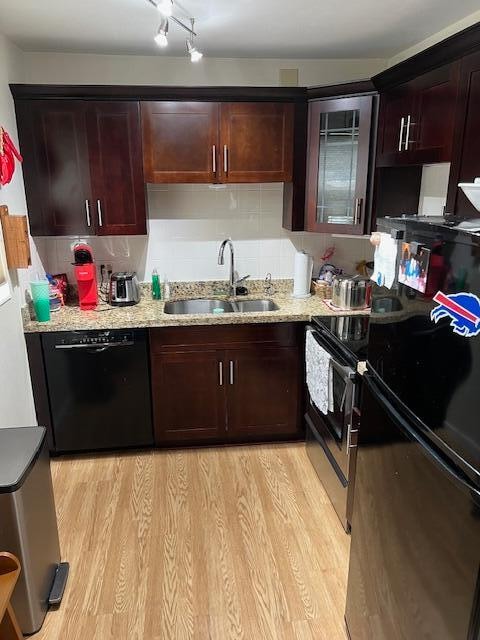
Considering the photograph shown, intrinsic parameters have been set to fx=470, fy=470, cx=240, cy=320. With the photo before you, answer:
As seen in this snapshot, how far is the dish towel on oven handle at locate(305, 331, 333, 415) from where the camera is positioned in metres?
2.40

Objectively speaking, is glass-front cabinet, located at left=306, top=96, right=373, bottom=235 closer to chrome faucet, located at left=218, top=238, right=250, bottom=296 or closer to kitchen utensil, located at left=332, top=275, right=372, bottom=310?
kitchen utensil, located at left=332, top=275, right=372, bottom=310

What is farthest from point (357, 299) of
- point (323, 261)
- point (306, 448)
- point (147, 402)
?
point (147, 402)

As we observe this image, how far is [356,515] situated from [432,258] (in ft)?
3.31

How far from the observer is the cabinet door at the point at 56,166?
2752 mm

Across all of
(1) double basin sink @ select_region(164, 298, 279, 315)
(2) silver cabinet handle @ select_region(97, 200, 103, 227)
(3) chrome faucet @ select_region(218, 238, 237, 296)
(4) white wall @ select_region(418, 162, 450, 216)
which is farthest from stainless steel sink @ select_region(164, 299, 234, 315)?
(4) white wall @ select_region(418, 162, 450, 216)

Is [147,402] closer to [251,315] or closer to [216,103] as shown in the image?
[251,315]

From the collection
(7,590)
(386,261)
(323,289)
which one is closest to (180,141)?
(323,289)

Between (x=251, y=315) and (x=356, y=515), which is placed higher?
(x=251, y=315)

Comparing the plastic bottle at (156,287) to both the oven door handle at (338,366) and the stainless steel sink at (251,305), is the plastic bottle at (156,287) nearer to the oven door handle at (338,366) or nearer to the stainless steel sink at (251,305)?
Result: the stainless steel sink at (251,305)

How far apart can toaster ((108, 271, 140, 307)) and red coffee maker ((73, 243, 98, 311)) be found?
0.11 m

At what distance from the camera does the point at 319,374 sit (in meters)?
2.51

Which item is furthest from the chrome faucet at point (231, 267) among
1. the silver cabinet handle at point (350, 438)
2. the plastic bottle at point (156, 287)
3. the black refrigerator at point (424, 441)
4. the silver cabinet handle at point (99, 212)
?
the black refrigerator at point (424, 441)

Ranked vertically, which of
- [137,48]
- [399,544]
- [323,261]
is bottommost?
[399,544]

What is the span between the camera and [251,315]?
2.85m
